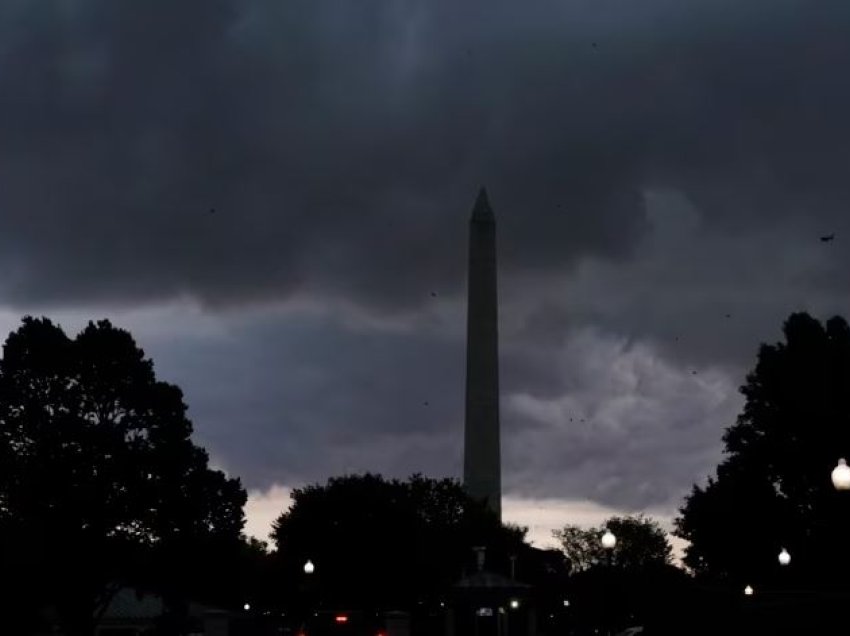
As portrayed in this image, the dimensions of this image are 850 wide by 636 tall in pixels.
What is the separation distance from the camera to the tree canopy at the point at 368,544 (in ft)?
312

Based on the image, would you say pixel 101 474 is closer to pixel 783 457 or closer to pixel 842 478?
pixel 783 457

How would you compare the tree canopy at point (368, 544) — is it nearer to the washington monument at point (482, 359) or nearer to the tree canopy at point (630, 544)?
the washington monument at point (482, 359)

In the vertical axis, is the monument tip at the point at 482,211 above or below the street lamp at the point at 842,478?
above

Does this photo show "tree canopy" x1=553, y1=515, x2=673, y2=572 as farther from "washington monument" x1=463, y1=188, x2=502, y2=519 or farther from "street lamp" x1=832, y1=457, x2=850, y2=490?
"street lamp" x1=832, y1=457, x2=850, y2=490

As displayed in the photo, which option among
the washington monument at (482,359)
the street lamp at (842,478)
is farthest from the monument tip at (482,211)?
the street lamp at (842,478)

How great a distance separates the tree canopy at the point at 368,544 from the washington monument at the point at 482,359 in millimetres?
11824

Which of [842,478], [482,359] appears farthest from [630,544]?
[842,478]

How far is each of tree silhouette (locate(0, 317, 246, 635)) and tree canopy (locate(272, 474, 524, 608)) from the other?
2059 centimetres

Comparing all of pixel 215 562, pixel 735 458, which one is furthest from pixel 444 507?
pixel 215 562

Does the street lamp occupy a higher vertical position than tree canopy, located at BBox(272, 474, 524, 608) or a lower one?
lower

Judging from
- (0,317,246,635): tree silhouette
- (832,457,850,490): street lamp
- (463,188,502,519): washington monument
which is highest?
(463,188,502,519): washington monument

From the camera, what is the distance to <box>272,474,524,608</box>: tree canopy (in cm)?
9512

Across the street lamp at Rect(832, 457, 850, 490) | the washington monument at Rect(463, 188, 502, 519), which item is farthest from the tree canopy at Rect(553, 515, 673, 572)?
the street lamp at Rect(832, 457, 850, 490)

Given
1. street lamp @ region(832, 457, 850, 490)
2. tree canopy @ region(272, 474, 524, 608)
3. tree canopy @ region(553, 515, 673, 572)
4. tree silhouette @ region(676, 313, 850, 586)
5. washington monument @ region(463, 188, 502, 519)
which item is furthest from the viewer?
tree canopy @ region(553, 515, 673, 572)
